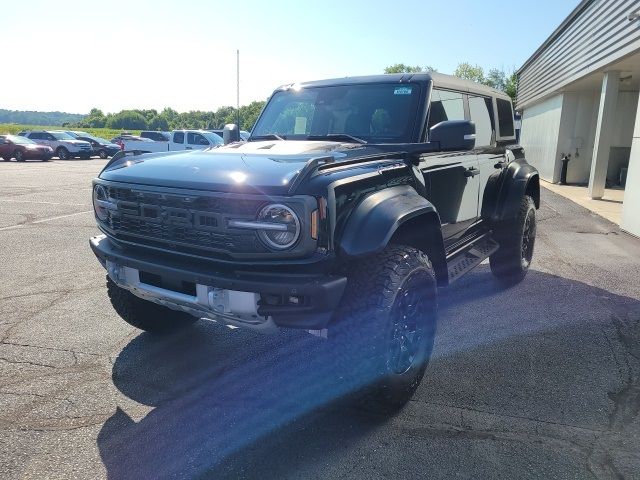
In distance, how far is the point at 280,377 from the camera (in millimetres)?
3496

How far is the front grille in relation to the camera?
265cm

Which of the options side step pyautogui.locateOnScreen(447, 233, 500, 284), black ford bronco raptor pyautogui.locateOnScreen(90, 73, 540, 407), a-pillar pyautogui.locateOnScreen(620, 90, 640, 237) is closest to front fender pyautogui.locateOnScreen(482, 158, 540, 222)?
side step pyautogui.locateOnScreen(447, 233, 500, 284)

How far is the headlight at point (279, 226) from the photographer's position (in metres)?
2.56

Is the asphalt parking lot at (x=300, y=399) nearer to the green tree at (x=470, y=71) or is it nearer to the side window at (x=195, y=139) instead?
the side window at (x=195, y=139)

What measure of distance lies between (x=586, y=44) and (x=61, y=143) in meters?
27.1

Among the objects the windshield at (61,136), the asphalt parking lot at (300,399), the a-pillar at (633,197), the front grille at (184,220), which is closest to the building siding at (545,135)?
the a-pillar at (633,197)

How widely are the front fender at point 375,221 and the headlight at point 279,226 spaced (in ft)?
0.84

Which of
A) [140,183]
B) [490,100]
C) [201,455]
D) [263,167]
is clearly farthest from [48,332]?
[490,100]

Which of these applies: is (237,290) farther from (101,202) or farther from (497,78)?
(497,78)

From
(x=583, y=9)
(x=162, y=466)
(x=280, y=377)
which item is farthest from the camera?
(x=583, y=9)

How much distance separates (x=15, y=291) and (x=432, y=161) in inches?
167

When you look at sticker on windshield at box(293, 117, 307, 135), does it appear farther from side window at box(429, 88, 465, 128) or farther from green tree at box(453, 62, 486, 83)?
green tree at box(453, 62, 486, 83)

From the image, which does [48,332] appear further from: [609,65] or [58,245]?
[609,65]

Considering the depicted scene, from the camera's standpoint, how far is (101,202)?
3.33 m
